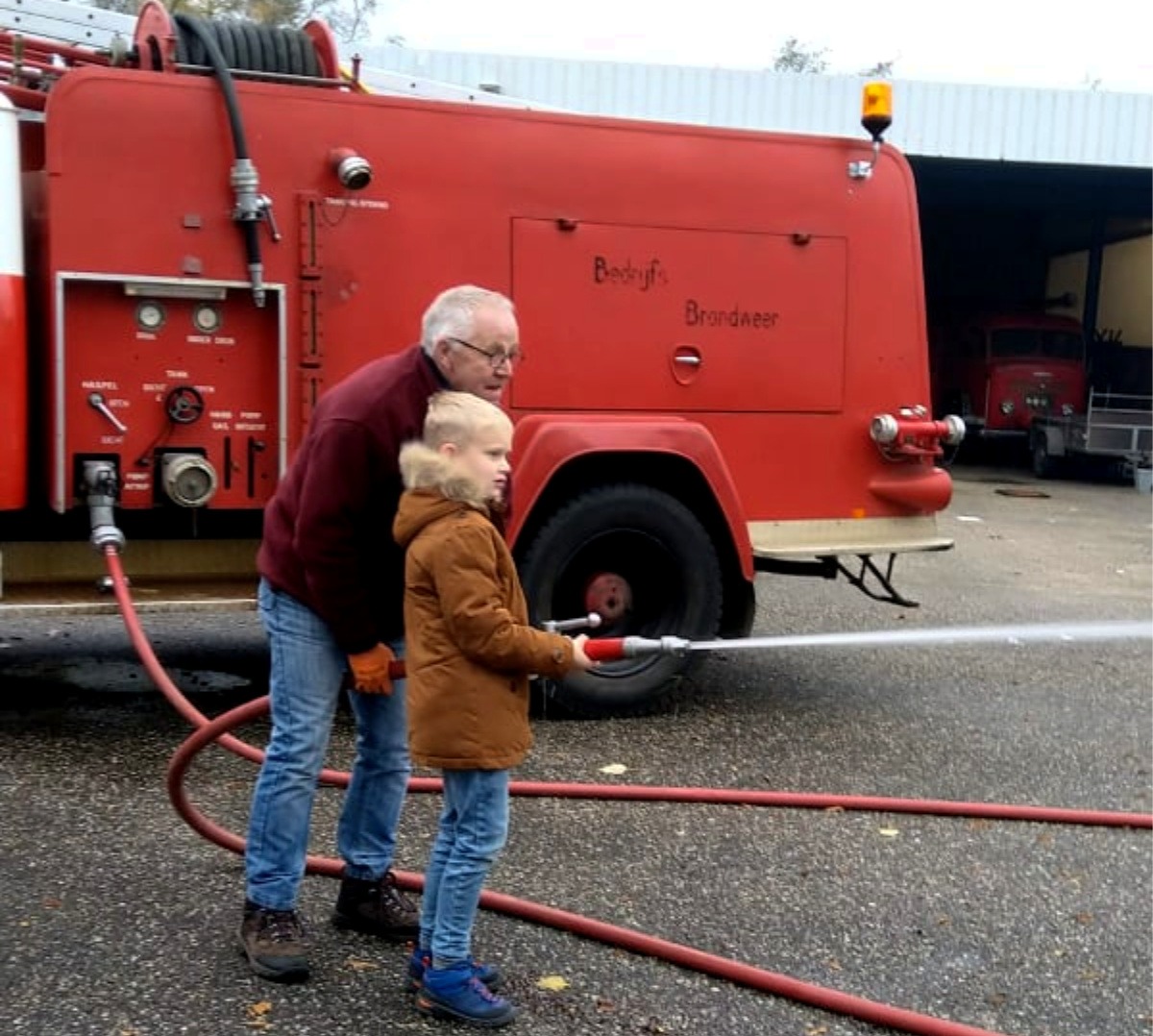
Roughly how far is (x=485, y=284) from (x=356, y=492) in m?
2.76

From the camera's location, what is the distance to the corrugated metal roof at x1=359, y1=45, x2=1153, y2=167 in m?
19.3

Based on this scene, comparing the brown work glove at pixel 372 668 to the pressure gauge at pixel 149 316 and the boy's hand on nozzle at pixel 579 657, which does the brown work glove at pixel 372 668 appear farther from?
the pressure gauge at pixel 149 316

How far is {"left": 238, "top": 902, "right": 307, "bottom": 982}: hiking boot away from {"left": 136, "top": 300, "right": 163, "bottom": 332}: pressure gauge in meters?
2.72

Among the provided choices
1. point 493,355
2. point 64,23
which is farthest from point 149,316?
point 493,355

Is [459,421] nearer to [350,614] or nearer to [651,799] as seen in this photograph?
[350,614]

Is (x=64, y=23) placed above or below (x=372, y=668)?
above

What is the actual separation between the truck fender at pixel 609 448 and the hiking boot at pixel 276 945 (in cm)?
235

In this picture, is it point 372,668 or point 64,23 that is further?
point 64,23

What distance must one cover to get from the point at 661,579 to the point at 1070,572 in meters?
7.18

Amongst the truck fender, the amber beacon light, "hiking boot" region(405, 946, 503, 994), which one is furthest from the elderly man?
the amber beacon light

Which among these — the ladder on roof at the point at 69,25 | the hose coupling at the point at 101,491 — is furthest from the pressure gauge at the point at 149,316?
the ladder on roof at the point at 69,25

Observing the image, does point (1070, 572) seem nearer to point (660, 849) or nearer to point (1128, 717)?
point (1128, 717)

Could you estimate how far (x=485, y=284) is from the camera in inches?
227

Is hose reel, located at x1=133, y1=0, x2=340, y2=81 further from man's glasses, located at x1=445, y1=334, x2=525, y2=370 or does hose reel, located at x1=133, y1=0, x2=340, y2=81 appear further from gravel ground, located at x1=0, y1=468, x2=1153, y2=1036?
man's glasses, located at x1=445, y1=334, x2=525, y2=370
